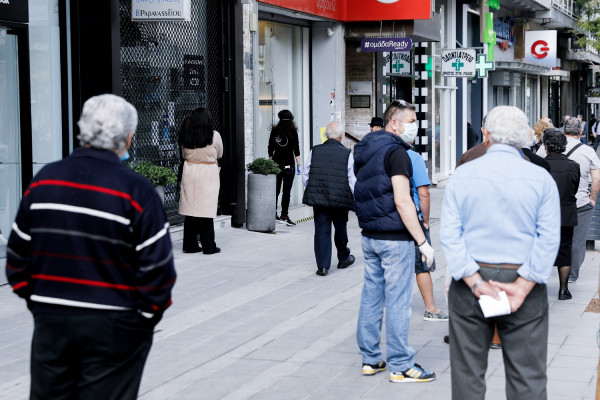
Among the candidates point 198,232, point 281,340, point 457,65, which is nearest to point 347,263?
point 198,232

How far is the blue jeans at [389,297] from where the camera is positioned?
6480mm

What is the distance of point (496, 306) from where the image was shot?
4555mm

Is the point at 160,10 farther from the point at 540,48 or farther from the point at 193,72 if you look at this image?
the point at 540,48

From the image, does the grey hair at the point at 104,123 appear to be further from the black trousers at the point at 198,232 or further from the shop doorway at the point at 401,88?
the shop doorway at the point at 401,88

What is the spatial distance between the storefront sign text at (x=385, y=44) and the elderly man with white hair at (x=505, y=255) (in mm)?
13559

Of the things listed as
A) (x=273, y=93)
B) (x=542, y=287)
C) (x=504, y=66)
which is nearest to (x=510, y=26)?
(x=504, y=66)

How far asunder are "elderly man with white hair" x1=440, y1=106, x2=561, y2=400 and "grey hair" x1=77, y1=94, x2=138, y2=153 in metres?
1.74

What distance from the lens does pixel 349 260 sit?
37.7 ft

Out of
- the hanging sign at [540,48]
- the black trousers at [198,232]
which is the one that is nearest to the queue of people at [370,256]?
the black trousers at [198,232]

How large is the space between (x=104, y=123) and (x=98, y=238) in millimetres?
440

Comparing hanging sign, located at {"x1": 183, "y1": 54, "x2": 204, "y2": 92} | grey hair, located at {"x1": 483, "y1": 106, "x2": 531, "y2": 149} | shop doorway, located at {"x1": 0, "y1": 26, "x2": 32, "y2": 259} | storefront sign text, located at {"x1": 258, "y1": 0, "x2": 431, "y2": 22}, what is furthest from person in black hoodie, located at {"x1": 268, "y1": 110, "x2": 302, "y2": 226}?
grey hair, located at {"x1": 483, "y1": 106, "x2": 531, "y2": 149}

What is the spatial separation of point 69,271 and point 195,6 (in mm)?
10835

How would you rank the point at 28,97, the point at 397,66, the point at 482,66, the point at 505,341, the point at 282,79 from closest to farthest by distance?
the point at 505,341, the point at 28,97, the point at 282,79, the point at 482,66, the point at 397,66

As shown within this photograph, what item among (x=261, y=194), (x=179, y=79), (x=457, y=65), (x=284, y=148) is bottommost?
(x=261, y=194)
